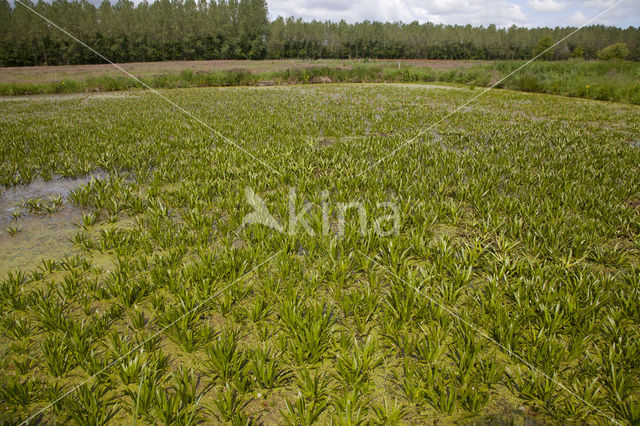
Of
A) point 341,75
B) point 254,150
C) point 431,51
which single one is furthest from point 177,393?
point 431,51

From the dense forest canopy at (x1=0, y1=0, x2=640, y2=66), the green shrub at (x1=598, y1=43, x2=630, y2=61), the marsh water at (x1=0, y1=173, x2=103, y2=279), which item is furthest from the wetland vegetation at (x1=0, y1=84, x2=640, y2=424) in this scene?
the green shrub at (x1=598, y1=43, x2=630, y2=61)

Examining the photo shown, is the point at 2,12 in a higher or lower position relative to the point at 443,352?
higher

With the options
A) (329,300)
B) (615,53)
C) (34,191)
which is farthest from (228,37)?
(329,300)

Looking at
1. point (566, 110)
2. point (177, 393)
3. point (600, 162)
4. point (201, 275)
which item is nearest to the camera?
point (177, 393)

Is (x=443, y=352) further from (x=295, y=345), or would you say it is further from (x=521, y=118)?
(x=521, y=118)

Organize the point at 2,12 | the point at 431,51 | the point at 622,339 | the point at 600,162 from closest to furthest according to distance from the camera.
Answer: the point at 622,339, the point at 600,162, the point at 2,12, the point at 431,51

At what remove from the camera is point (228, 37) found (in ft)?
227

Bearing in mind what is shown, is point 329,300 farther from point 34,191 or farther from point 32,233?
point 34,191

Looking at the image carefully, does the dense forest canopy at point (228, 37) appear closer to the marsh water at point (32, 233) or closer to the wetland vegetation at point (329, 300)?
the wetland vegetation at point (329, 300)

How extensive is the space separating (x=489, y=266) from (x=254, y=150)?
5429 millimetres

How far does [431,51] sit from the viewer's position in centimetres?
8700

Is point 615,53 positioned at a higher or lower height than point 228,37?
lower

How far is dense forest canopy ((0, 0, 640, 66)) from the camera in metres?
52.4

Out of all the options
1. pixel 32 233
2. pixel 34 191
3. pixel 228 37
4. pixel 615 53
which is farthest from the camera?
pixel 228 37
